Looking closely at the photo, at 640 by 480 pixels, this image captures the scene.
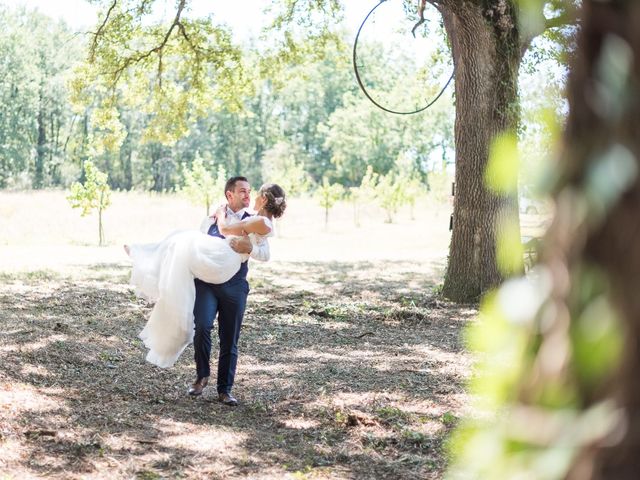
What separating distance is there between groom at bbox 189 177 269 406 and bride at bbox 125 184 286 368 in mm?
66

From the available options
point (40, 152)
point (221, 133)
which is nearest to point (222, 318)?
point (40, 152)

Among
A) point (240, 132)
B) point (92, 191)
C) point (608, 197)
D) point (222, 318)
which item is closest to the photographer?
point (608, 197)

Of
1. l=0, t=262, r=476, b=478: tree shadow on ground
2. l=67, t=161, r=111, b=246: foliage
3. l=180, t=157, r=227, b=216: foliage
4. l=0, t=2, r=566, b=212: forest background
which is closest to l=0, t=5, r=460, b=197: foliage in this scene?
l=0, t=2, r=566, b=212: forest background

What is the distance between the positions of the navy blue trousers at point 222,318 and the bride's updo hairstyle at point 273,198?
57cm

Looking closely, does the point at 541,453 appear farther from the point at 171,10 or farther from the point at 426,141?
the point at 426,141

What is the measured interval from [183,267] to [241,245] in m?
0.46

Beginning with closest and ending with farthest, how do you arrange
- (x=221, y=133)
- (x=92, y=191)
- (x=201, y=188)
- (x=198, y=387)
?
(x=198, y=387) < (x=92, y=191) < (x=201, y=188) < (x=221, y=133)

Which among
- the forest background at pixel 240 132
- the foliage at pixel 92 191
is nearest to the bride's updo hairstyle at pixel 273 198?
the foliage at pixel 92 191

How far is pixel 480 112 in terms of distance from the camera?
11.3m

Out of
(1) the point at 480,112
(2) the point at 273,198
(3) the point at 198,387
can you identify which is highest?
(1) the point at 480,112

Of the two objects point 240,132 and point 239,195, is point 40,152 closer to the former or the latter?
point 240,132

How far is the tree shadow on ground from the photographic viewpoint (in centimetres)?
469

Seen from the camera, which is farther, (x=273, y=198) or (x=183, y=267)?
(x=273, y=198)

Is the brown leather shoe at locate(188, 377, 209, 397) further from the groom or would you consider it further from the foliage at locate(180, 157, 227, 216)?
the foliage at locate(180, 157, 227, 216)
